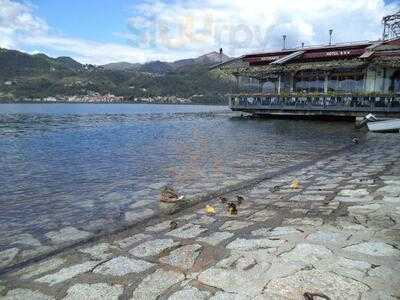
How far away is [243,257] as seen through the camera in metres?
5.21

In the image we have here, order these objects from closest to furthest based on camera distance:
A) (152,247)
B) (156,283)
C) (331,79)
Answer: (156,283), (152,247), (331,79)

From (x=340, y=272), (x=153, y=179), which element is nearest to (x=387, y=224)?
(x=340, y=272)

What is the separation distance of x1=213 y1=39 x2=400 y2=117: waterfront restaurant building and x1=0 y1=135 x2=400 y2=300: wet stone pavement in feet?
94.3

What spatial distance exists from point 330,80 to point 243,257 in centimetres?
4149

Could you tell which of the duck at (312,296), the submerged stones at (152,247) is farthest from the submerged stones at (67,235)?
the duck at (312,296)

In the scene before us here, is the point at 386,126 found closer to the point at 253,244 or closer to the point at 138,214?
the point at 138,214

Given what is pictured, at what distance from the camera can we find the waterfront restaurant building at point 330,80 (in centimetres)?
3516

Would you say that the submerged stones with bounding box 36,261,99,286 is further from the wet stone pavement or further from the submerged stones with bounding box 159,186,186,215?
the submerged stones with bounding box 159,186,186,215

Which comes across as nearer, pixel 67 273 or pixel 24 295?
pixel 24 295

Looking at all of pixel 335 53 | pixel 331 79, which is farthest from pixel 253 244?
pixel 335 53

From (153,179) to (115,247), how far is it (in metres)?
6.07

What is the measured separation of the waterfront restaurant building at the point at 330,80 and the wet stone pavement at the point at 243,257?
28743 millimetres

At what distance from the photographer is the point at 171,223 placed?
7027 mm

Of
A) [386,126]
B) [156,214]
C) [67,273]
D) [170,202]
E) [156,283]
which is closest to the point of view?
[156,283]
